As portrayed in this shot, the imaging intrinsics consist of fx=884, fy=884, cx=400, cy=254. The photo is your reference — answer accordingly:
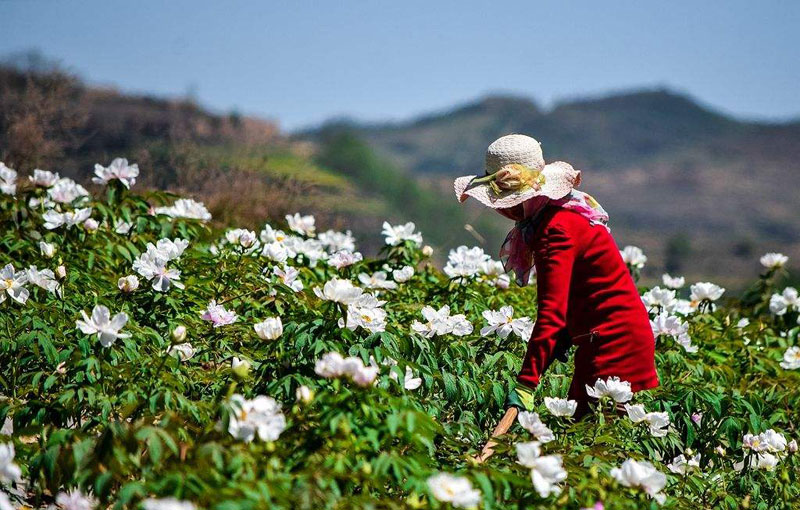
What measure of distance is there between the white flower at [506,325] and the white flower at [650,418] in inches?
21.3

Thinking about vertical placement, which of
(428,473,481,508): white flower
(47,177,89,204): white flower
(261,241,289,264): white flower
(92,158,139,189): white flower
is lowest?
(428,473,481,508): white flower

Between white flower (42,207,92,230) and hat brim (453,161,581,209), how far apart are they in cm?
180

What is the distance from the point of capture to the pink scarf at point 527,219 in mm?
2902

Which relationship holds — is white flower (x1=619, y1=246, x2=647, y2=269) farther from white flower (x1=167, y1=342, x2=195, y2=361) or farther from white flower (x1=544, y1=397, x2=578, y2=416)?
white flower (x1=167, y1=342, x2=195, y2=361)

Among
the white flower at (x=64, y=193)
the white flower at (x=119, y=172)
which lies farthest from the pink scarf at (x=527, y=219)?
the white flower at (x=64, y=193)

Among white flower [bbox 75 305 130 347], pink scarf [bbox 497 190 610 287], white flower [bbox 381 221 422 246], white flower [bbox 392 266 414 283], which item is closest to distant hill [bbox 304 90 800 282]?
white flower [bbox 381 221 422 246]

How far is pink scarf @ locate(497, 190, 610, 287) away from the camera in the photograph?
2902 mm

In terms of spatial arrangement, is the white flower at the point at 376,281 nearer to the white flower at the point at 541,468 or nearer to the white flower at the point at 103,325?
the white flower at the point at 103,325

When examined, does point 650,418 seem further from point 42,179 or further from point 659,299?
point 42,179

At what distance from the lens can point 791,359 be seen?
4.00m

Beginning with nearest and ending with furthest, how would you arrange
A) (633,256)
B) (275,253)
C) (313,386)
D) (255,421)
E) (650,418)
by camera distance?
(255,421), (313,386), (650,418), (275,253), (633,256)

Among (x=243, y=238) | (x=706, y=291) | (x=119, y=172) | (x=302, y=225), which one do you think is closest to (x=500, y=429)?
(x=243, y=238)

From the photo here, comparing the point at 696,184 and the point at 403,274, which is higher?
the point at 403,274

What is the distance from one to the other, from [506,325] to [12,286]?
1.71 metres
